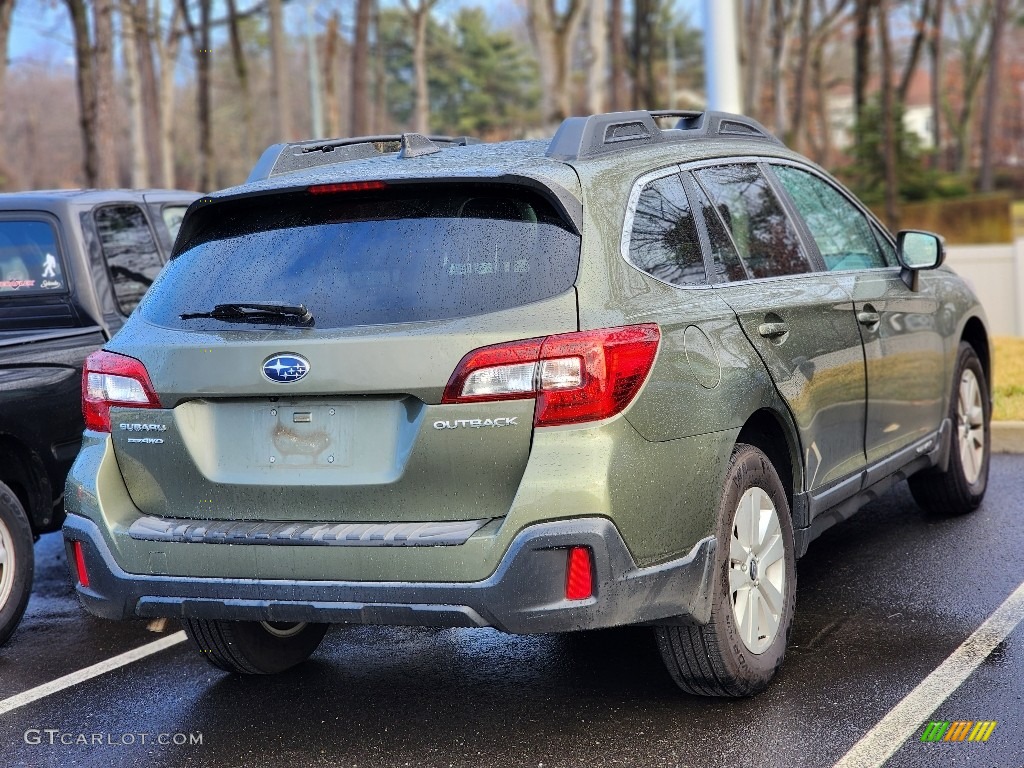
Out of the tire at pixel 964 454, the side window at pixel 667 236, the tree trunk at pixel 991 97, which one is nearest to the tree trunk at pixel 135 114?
the tire at pixel 964 454

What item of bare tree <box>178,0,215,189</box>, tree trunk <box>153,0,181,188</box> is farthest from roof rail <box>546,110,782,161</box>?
tree trunk <box>153,0,181,188</box>

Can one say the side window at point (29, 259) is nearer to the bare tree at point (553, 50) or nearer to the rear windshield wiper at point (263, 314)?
the rear windshield wiper at point (263, 314)

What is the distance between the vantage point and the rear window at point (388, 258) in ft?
13.0

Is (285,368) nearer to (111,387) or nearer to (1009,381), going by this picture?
(111,387)

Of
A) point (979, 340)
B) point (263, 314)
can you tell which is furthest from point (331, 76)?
point (263, 314)

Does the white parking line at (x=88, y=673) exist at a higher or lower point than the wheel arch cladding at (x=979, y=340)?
lower

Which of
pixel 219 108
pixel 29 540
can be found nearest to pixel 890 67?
pixel 29 540

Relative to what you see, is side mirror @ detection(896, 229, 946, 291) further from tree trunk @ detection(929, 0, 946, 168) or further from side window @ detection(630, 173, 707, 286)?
tree trunk @ detection(929, 0, 946, 168)

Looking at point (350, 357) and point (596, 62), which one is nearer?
point (350, 357)

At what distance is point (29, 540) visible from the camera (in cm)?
585

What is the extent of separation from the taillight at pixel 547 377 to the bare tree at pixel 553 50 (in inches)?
Answer: 747

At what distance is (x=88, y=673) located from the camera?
17.8 ft

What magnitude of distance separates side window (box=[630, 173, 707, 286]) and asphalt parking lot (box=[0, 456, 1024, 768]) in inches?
54.4

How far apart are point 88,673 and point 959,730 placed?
125 inches
